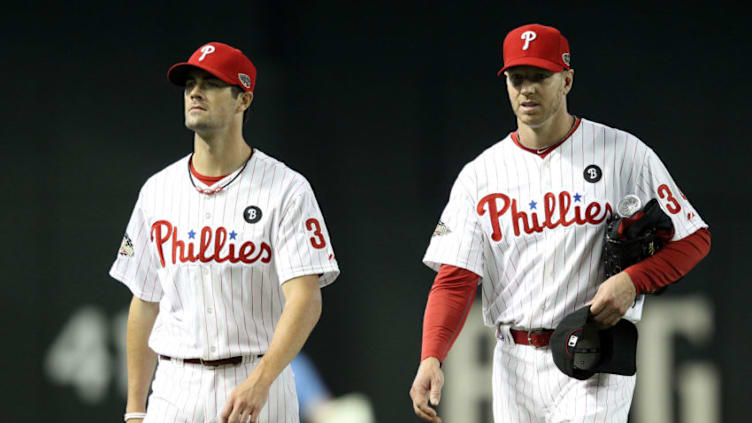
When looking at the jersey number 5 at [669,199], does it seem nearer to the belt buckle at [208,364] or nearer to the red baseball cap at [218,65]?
the red baseball cap at [218,65]

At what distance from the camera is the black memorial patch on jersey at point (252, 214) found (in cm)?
337

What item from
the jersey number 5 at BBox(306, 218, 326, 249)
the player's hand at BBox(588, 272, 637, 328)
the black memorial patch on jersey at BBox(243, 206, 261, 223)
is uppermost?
the black memorial patch on jersey at BBox(243, 206, 261, 223)

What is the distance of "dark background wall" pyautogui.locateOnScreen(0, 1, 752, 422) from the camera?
18.9 ft

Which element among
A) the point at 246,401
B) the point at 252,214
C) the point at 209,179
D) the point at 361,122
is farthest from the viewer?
the point at 361,122

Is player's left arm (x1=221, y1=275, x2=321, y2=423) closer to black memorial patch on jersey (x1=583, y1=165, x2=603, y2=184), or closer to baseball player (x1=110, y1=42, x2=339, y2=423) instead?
baseball player (x1=110, y1=42, x2=339, y2=423)

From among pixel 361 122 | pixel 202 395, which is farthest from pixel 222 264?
pixel 361 122

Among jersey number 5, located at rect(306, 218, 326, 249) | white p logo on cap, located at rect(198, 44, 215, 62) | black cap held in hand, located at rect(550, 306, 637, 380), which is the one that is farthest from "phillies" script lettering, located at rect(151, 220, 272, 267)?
black cap held in hand, located at rect(550, 306, 637, 380)

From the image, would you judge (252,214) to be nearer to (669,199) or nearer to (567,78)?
(567,78)

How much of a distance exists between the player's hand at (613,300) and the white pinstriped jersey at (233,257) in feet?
2.70

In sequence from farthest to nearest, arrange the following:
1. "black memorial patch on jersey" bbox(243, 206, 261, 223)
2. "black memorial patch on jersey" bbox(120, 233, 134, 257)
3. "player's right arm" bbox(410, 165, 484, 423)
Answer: "black memorial patch on jersey" bbox(120, 233, 134, 257), "black memorial patch on jersey" bbox(243, 206, 261, 223), "player's right arm" bbox(410, 165, 484, 423)

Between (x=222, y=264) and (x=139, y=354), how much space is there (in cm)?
45

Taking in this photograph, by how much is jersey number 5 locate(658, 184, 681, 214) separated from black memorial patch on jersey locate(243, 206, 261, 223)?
4.04ft

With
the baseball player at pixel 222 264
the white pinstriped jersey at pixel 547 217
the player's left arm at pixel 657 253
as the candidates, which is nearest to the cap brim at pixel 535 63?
the white pinstriped jersey at pixel 547 217

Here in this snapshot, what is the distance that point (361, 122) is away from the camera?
592 centimetres
